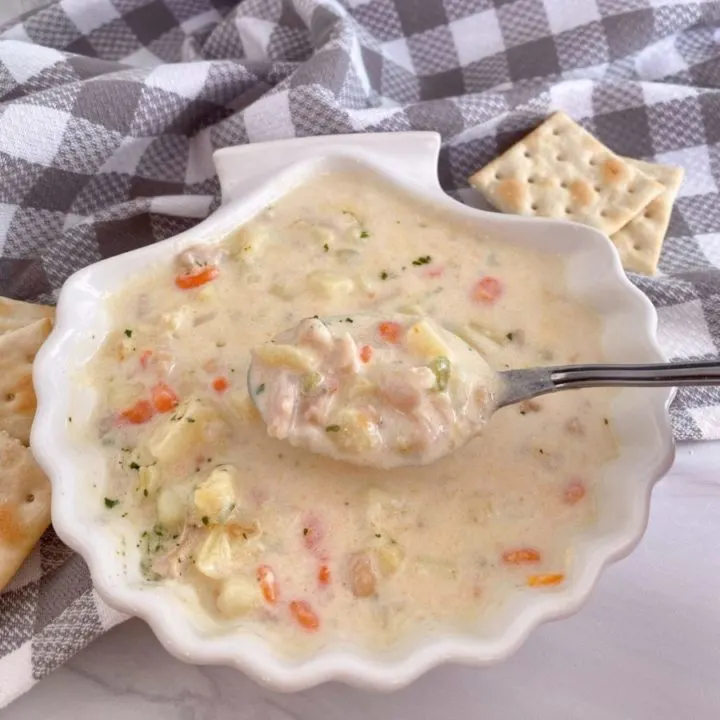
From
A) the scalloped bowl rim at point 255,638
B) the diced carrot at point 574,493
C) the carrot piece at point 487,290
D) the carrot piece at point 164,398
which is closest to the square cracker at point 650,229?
the scalloped bowl rim at point 255,638

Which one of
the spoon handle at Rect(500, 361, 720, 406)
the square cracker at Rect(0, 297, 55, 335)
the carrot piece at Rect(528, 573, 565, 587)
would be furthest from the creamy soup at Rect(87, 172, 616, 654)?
the square cracker at Rect(0, 297, 55, 335)

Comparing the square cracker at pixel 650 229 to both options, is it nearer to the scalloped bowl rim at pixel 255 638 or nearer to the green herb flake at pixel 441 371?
the scalloped bowl rim at pixel 255 638

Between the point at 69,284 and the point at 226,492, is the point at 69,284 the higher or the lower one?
the higher one

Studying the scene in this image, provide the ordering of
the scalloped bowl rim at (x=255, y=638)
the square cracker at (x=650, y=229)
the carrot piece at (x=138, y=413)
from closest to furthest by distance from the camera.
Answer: the scalloped bowl rim at (x=255, y=638), the carrot piece at (x=138, y=413), the square cracker at (x=650, y=229)

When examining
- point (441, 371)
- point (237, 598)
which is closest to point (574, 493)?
point (441, 371)

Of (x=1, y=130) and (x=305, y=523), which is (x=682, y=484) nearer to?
(x=305, y=523)

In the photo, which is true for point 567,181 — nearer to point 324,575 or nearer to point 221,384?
point 221,384

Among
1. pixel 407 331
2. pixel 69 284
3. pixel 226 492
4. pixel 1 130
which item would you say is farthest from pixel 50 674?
pixel 1 130
